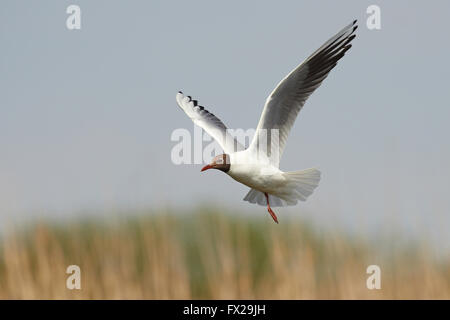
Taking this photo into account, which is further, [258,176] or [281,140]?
[281,140]

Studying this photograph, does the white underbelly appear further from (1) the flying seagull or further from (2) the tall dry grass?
(2) the tall dry grass

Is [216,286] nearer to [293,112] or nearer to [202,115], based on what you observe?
[202,115]

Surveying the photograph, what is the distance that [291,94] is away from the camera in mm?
4098

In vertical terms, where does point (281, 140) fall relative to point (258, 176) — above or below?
above

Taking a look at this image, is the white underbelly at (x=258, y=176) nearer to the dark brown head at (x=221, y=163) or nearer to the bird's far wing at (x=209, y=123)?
the dark brown head at (x=221, y=163)

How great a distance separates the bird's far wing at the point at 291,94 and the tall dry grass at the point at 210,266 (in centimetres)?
114

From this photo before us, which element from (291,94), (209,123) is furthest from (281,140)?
(209,123)

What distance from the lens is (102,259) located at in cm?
561

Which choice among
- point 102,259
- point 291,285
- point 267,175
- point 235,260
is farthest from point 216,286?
point 267,175

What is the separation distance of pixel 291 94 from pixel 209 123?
0.99 m

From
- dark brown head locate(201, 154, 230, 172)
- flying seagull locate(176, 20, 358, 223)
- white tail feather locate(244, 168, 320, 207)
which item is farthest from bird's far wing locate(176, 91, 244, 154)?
white tail feather locate(244, 168, 320, 207)

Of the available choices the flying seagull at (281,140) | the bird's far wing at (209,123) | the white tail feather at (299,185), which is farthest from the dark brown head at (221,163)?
the white tail feather at (299,185)

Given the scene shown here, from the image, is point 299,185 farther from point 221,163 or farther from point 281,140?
point 221,163

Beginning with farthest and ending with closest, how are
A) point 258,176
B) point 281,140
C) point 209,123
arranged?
point 209,123 → point 281,140 → point 258,176
